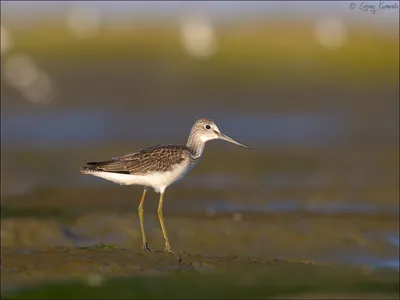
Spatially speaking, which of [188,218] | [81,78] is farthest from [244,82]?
[188,218]

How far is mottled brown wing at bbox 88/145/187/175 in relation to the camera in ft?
46.2

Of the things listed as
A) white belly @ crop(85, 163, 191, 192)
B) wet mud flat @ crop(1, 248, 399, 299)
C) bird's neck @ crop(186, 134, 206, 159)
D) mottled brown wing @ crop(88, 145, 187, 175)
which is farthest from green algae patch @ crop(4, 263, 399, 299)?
bird's neck @ crop(186, 134, 206, 159)

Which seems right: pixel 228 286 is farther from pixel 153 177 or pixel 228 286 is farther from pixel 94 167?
pixel 94 167

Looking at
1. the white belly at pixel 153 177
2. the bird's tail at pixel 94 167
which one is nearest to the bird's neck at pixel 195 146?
the white belly at pixel 153 177

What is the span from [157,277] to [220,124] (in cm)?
1838

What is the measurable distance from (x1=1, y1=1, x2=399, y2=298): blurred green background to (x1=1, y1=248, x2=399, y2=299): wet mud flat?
2.46 meters

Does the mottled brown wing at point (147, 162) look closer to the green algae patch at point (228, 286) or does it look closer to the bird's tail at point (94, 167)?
the bird's tail at point (94, 167)

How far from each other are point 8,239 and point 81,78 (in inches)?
917

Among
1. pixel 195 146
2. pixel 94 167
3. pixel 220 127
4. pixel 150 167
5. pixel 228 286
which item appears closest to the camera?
pixel 228 286

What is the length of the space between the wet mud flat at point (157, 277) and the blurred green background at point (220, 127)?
2.46m

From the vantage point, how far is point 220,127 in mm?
29250

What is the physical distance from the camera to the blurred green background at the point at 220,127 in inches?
666

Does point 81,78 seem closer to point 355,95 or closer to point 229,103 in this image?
point 229,103

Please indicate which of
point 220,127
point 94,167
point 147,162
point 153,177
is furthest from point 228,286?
point 220,127
